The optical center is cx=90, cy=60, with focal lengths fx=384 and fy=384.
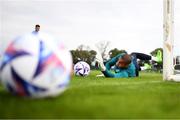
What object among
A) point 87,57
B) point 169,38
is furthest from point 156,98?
point 87,57

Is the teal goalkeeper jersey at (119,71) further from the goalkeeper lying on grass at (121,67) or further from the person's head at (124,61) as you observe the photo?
the person's head at (124,61)

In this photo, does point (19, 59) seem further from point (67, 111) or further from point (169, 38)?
point (169, 38)

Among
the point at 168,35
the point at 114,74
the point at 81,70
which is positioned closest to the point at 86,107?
the point at 168,35

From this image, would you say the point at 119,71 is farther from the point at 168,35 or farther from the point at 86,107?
the point at 86,107

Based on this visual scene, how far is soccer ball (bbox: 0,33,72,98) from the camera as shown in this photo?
17.9 ft

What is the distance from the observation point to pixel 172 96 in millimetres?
7309

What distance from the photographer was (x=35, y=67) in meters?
5.45

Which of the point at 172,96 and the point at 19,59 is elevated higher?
the point at 19,59

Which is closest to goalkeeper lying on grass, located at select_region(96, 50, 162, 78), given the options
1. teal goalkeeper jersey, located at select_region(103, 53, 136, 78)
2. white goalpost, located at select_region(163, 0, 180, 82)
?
teal goalkeeper jersey, located at select_region(103, 53, 136, 78)

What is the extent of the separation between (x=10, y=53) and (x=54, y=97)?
0.95m

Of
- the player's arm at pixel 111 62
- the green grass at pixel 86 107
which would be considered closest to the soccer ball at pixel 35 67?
the green grass at pixel 86 107

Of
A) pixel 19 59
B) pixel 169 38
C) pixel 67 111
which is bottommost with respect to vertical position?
pixel 67 111

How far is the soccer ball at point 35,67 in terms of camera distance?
544 centimetres

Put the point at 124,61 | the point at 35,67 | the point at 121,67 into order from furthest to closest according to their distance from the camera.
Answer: the point at 121,67
the point at 124,61
the point at 35,67
